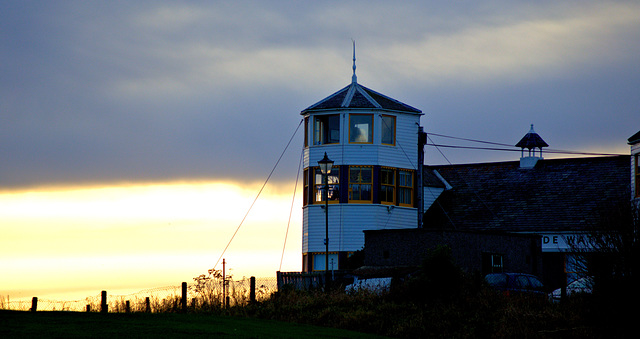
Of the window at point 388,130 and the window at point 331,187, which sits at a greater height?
the window at point 388,130

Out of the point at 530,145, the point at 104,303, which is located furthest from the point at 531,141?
the point at 104,303

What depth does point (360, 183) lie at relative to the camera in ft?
156

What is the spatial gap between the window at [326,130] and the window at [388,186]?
2905 mm

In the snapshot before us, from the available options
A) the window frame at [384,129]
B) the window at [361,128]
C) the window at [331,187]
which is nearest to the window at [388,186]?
the window frame at [384,129]

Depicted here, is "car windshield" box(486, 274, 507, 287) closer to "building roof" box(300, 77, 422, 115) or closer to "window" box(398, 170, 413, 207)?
"window" box(398, 170, 413, 207)

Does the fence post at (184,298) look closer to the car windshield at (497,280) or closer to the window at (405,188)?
the car windshield at (497,280)

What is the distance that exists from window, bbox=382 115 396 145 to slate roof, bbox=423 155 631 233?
17.9 ft

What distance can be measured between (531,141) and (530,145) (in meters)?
0.23

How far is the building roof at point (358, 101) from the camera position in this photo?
47844 mm

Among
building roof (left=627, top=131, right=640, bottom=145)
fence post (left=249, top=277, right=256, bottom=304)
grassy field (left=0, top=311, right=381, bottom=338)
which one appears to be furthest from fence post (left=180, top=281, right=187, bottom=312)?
building roof (left=627, top=131, right=640, bottom=145)

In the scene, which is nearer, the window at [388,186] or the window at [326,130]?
the window at [388,186]

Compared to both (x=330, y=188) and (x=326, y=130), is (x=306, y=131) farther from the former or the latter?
(x=330, y=188)

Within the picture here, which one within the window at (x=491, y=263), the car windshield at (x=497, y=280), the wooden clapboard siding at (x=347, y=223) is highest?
the wooden clapboard siding at (x=347, y=223)

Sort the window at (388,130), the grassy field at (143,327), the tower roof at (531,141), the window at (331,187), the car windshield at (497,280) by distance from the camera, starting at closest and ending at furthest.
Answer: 1. the grassy field at (143,327)
2. the car windshield at (497,280)
3. the window at (331,187)
4. the window at (388,130)
5. the tower roof at (531,141)
